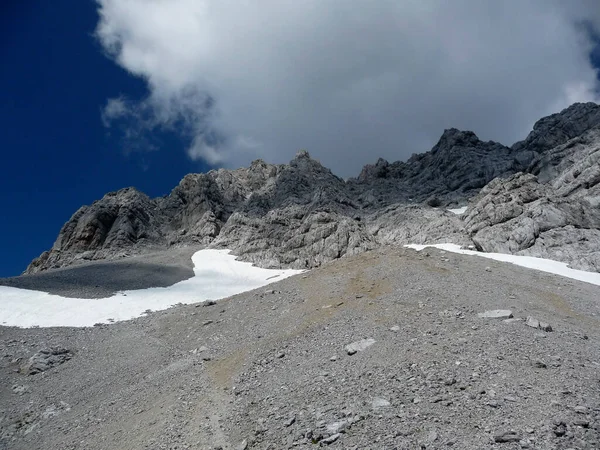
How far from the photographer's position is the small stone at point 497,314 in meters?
15.5

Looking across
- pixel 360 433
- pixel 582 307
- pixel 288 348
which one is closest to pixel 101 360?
pixel 288 348

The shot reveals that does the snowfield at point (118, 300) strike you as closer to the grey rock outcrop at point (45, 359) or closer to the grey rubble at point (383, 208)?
the grey rubble at point (383, 208)

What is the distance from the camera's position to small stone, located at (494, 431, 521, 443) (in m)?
7.63

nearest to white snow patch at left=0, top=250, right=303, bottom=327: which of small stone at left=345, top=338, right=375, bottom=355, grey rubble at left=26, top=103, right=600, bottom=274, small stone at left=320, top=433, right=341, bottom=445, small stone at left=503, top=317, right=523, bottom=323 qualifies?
grey rubble at left=26, top=103, right=600, bottom=274

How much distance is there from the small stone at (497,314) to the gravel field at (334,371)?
12.6 inches

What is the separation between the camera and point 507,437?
25.2 ft

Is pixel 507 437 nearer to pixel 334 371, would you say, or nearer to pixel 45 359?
pixel 334 371

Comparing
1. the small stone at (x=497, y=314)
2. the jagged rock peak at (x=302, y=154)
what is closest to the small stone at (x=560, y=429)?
the small stone at (x=497, y=314)

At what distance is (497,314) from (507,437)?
29.2ft

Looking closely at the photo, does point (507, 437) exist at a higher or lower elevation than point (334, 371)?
lower

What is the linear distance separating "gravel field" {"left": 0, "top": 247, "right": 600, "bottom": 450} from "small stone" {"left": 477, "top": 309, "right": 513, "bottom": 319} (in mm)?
321

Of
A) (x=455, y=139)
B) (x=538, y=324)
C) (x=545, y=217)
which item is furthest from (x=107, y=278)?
(x=455, y=139)

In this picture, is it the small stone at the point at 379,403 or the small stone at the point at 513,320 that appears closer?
the small stone at the point at 379,403

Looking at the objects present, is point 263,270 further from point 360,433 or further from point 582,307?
point 360,433
